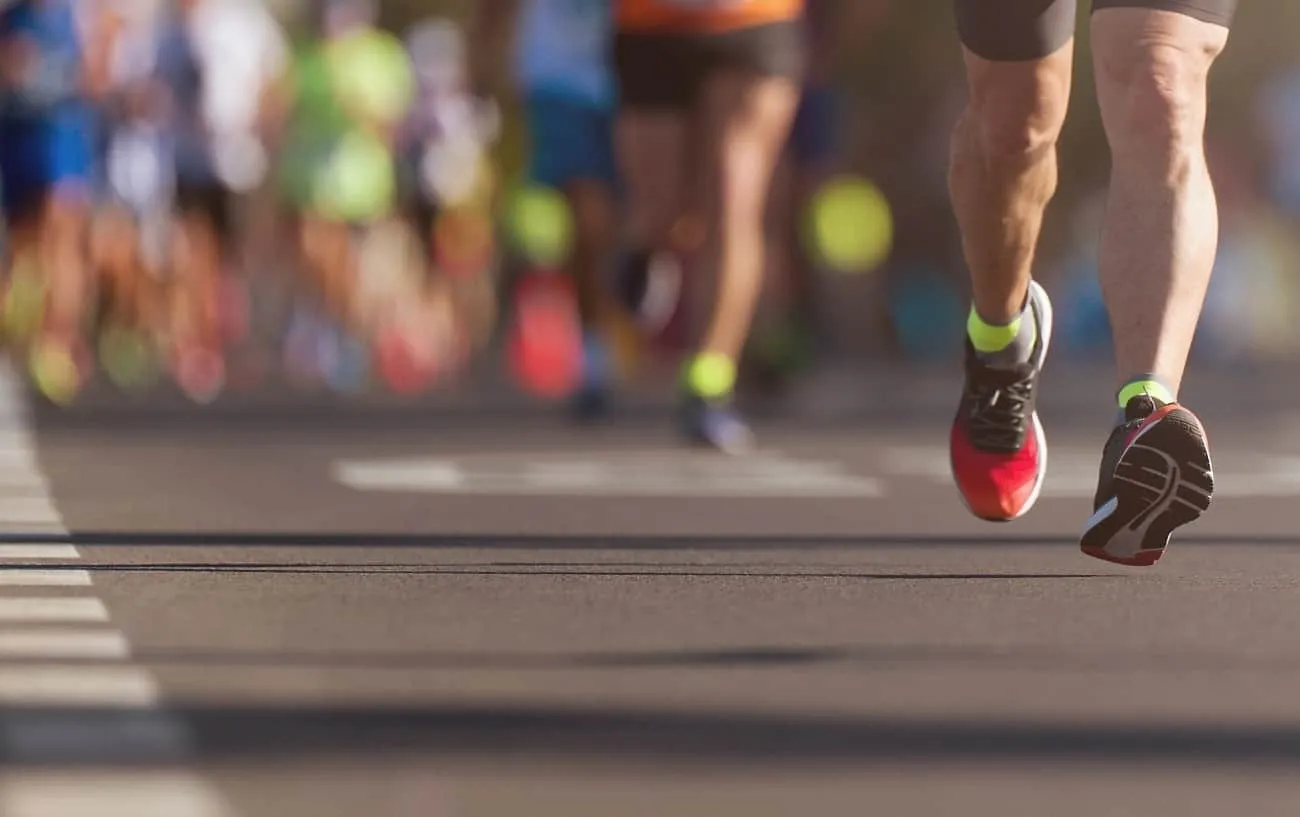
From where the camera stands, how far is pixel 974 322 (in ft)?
22.1

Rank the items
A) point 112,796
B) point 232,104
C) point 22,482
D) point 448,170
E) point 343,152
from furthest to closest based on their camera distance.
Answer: point 448,170 < point 343,152 < point 232,104 < point 22,482 < point 112,796

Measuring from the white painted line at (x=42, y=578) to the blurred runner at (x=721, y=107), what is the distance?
436cm

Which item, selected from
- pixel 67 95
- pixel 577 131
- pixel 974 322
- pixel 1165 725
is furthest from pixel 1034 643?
pixel 67 95

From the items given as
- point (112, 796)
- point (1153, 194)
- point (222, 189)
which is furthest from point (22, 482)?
point (222, 189)

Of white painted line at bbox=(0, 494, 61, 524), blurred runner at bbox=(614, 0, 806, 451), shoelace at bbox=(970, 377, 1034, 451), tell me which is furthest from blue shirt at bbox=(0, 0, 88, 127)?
shoelace at bbox=(970, 377, 1034, 451)

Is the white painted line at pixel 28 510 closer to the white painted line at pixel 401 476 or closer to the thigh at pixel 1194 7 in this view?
the white painted line at pixel 401 476

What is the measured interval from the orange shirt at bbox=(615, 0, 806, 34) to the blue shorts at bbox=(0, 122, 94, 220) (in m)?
5.72

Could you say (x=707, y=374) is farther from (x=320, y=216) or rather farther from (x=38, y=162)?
(x=320, y=216)

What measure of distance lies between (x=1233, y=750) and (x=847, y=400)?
1110 cm

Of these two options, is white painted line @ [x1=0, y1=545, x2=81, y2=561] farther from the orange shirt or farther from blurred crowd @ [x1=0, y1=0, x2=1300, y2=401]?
blurred crowd @ [x1=0, y1=0, x2=1300, y2=401]

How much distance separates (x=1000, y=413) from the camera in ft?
21.9

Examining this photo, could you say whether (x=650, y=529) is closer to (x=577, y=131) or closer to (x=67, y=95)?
(x=577, y=131)

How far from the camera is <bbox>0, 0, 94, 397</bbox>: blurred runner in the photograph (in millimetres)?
15477

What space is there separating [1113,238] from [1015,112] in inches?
14.9
